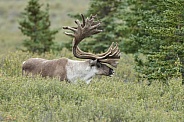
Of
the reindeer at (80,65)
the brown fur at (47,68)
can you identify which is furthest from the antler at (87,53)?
the brown fur at (47,68)

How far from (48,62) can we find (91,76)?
1103 mm

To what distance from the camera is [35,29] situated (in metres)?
21.9

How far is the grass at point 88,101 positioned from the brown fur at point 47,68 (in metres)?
0.85

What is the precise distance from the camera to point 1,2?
2174 inches

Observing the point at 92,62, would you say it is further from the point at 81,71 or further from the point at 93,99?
the point at 93,99

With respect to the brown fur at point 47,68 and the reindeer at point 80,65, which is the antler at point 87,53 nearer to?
the reindeer at point 80,65

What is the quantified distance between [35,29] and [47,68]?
31.7ft

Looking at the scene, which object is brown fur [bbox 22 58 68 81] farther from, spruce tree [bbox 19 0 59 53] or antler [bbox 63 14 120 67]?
spruce tree [bbox 19 0 59 53]

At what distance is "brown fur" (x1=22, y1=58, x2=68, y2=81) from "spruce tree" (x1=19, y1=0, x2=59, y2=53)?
8.87 meters

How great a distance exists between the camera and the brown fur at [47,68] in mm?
12219

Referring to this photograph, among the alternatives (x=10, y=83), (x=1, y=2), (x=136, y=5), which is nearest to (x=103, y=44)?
(x=136, y=5)

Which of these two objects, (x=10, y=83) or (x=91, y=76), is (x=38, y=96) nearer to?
(x=10, y=83)

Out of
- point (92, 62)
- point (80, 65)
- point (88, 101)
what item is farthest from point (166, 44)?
point (88, 101)

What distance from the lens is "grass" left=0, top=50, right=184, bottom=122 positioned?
344 inches
